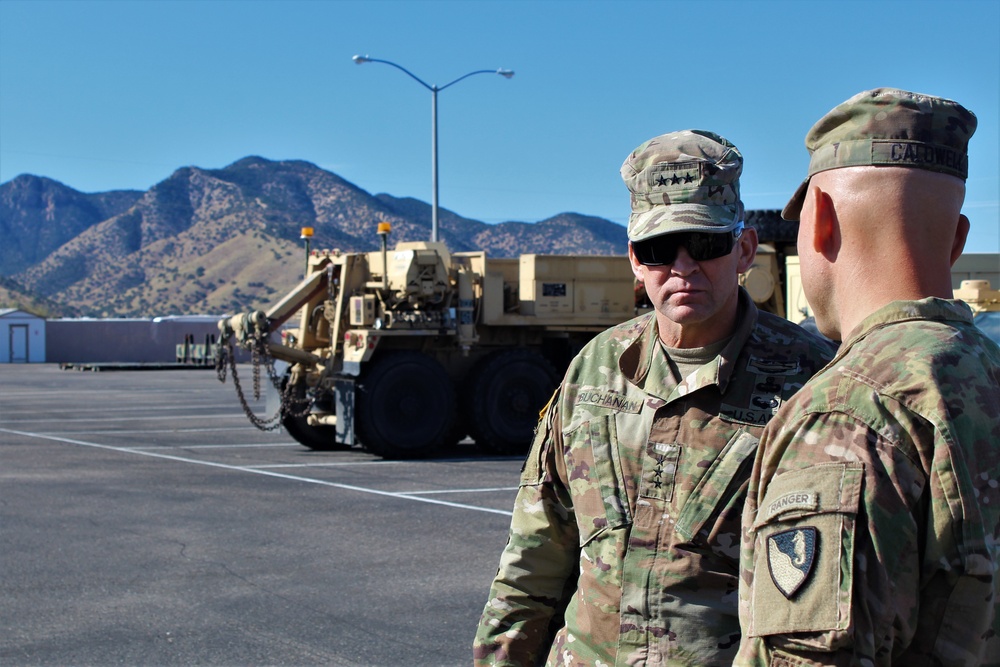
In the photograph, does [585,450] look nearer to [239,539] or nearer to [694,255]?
[694,255]

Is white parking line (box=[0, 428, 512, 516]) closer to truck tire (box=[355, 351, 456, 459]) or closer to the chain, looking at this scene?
the chain

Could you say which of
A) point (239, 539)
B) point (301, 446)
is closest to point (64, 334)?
point (301, 446)

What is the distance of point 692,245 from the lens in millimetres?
2717

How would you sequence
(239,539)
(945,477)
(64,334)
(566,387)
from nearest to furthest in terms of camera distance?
(945,477) < (566,387) < (239,539) < (64,334)

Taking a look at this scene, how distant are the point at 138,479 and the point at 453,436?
4.68 metres

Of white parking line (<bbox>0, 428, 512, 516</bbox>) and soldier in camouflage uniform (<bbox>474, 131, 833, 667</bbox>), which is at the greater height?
soldier in camouflage uniform (<bbox>474, 131, 833, 667</bbox>)

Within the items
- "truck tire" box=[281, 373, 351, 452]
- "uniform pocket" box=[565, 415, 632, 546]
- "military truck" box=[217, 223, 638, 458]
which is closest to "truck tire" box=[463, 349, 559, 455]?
"military truck" box=[217, 223, 638, 458]

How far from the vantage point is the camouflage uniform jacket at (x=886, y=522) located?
1570mm

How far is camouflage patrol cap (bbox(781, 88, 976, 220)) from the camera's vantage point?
1.75 m

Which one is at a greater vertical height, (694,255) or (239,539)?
(694,255)

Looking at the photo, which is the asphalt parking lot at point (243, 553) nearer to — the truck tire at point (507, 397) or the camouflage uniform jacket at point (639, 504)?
the truck tire at point (507, 397)

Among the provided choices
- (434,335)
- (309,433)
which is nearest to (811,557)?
(434,335)

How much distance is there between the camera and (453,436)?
53.3 feet

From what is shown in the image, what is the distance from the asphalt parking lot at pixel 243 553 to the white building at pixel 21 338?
39.7 metres
